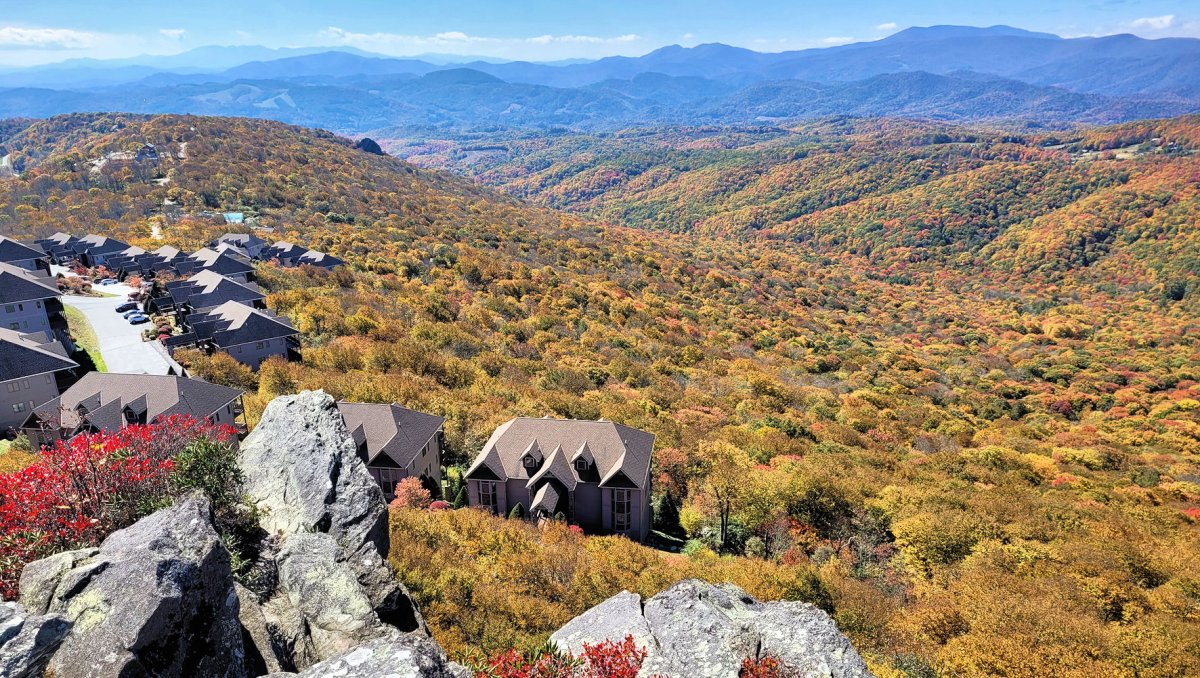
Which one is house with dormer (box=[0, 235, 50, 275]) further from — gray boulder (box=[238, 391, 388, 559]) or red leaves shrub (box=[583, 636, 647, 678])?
red leaves shrub (box=[583, 636, 647, 678])

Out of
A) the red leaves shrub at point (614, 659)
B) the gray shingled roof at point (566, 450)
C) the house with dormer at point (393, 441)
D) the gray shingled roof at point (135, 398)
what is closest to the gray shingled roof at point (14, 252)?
the gray shingled roof at point (135, 398)

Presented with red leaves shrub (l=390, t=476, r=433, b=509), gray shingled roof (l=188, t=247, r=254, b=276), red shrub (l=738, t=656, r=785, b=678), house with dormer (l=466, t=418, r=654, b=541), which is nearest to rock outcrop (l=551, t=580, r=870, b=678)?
red shrub (l=738, t=656, r=785, b=678)

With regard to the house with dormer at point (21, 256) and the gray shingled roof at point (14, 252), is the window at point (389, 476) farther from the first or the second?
the gray shingled roof at point (14, 252)

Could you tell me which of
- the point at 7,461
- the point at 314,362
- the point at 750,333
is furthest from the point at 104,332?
the point at 750,333

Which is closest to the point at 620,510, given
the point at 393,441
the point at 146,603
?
the point at 393,441

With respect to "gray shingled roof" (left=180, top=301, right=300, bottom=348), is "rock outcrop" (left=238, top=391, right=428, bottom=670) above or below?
above

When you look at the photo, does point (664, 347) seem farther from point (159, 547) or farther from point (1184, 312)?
point (1184, 312)

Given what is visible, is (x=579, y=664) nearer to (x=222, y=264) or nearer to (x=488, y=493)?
(x=488, y=493)
